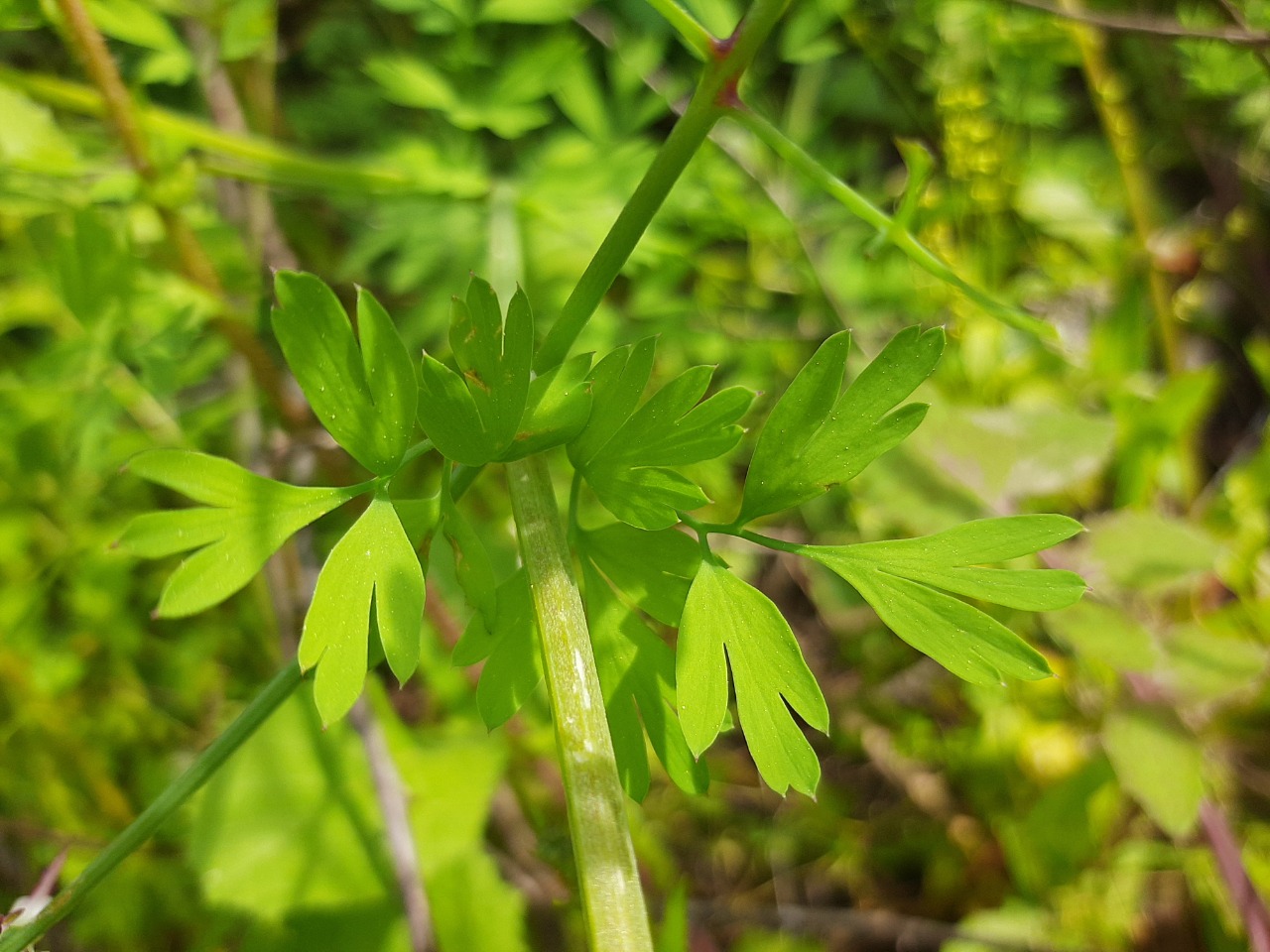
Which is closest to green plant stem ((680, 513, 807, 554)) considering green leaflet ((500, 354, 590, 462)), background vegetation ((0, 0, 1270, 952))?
green leaflet ((500, 354, 590, 462))

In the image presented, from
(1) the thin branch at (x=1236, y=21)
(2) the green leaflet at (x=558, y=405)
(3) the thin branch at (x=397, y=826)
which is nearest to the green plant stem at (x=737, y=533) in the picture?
(2) the green leaflet at (x=558, y=405)

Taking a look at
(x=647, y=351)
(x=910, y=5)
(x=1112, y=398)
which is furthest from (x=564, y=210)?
(x=1112, y=398)

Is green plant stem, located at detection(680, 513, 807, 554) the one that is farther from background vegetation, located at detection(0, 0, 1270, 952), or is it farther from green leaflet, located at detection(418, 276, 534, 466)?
background vegetation, located at detection(0, 0, 1270, 952)

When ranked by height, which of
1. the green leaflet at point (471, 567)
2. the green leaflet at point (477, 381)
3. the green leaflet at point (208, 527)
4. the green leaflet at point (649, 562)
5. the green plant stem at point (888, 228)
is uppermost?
the green plant stem at point (888, 228)

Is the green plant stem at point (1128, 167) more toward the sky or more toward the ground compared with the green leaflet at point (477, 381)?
more toward the sky

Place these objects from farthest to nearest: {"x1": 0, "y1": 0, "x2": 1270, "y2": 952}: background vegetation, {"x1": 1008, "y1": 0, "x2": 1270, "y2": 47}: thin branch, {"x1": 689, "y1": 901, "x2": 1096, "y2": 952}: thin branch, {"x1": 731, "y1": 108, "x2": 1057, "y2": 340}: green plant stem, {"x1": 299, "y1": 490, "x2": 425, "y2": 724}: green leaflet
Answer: {"x1": 689, "y1": 901, "x2": 1096, "y2": 952}: thin branch
{"x1": 0, "y1": 0, "x2": 1270, "y2": 952}: background vegetation
{"x1": 1008, "y1": 0, "x2": 1270, "y2": 47}: thin branch
{"x1": 731, "y1": 108, "x2": 1057, "y2": 340}: green plant stem
{"x1": 299, "y1": 490, "x2": 425, "y2": 724}: green leaflet

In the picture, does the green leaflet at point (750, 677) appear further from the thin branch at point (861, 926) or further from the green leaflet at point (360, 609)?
the thin branch at point (861, 926)
